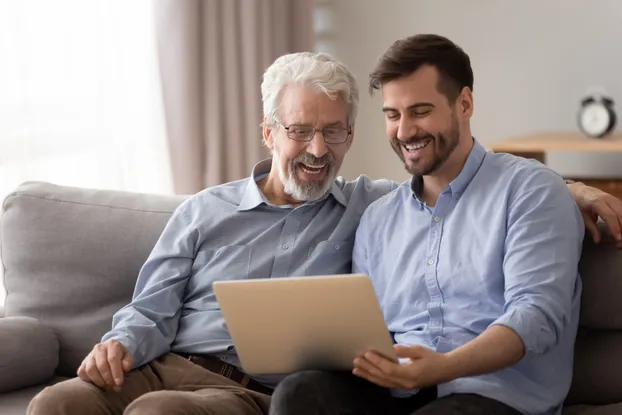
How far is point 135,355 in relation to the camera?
2.01 m

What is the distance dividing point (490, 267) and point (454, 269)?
78mm

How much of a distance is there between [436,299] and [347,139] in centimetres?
48

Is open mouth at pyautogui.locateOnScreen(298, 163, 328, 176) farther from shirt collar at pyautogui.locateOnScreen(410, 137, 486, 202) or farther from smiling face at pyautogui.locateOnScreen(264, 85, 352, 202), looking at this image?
shirt collar at pyautogui.locateOnScreen(410, 137, 486, 202)

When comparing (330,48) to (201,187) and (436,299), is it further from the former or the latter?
(436,299)

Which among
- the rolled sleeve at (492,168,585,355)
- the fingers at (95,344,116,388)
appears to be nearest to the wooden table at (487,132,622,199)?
the rolled sleeve at (492,168,585,355)

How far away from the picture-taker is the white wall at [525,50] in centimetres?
402

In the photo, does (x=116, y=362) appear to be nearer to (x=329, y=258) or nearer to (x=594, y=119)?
(x=329, y=258)

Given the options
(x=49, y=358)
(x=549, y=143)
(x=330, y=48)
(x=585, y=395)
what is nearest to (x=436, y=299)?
(x=585, y=395)

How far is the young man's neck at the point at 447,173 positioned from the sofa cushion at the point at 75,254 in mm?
687

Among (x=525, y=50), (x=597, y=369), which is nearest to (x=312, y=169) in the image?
(x=597, y=369)

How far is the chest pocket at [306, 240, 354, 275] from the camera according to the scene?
2.11 m

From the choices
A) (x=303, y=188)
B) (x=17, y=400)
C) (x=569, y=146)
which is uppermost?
(x=303, y=188)

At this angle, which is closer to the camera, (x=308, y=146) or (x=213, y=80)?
(x=308, y=146)

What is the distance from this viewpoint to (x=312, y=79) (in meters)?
2.16
